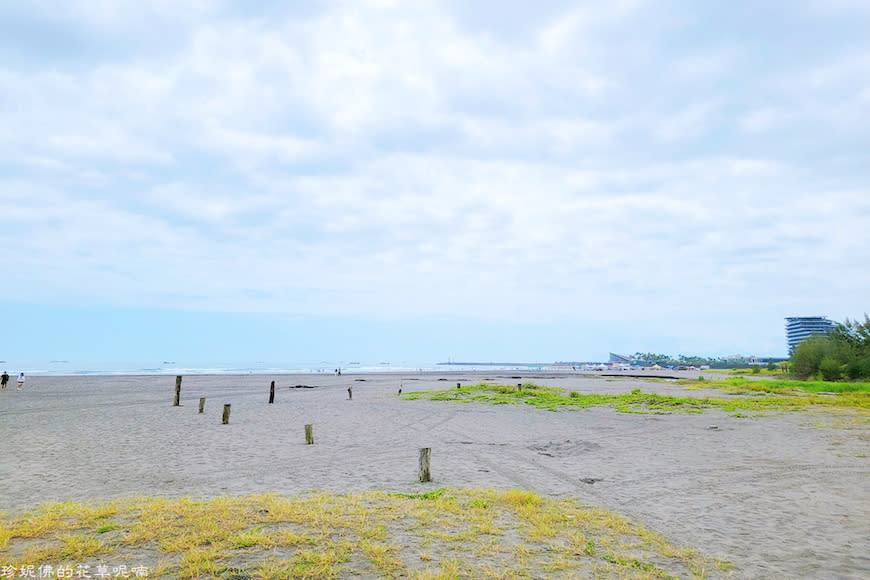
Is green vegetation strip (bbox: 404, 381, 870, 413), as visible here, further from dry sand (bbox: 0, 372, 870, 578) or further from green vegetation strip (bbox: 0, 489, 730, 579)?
green vegetation strip (bbox: 0, 489, 730, 579)

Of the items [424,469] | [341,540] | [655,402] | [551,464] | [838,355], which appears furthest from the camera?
[838,355]

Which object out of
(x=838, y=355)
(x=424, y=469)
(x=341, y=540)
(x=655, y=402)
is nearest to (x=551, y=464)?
(x=424, y=469)

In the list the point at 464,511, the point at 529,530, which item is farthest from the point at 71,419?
the point at 529,530

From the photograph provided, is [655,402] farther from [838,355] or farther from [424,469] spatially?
[838,355]

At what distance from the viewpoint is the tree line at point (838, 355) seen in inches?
2098

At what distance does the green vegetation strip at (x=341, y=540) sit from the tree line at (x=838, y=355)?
6010 centimetres

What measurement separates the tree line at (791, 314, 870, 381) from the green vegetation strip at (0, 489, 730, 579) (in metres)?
60.1

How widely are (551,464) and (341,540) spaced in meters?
9.51

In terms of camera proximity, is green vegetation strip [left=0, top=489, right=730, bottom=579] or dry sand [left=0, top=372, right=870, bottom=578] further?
dry sand [left=0, top=372, right=870, bottom=578]

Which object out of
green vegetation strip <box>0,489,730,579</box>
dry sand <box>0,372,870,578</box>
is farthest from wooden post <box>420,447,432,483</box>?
green vegetation strip <box>0,489,730,579</box>

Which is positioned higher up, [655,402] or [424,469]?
[424,469]

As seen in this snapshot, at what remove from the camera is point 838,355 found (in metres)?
56.7

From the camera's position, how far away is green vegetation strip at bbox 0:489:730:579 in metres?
7.39

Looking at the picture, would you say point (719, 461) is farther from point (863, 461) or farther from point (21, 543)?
point (21, 543)
